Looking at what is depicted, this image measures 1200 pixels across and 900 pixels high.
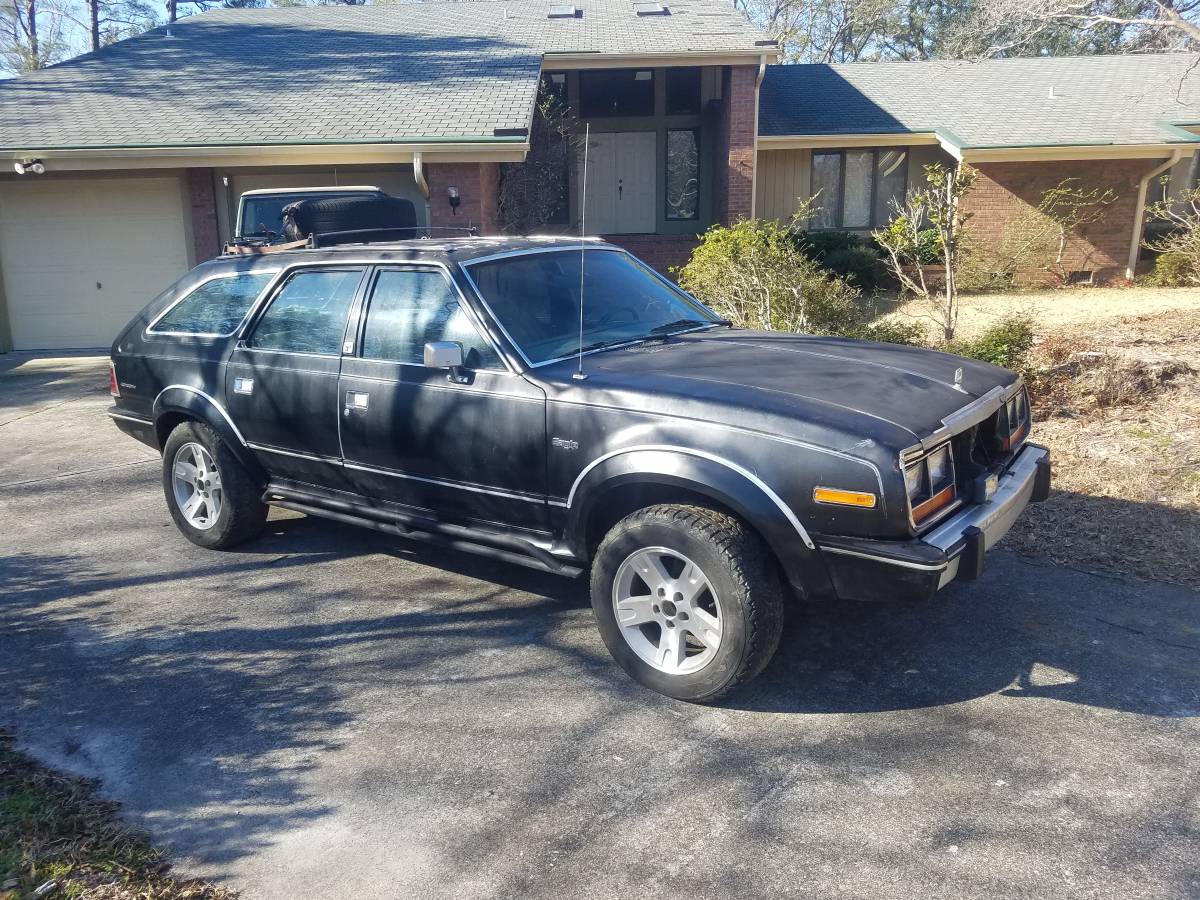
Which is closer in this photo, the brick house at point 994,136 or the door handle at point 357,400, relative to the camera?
the door handle at point 357,400

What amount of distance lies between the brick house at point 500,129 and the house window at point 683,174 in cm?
5

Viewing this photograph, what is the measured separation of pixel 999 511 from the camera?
3971 millimetres

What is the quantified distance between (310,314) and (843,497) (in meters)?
3.13

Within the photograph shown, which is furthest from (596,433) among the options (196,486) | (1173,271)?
(1173,271)

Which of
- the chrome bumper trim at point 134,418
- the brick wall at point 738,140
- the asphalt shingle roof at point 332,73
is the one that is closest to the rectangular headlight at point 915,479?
the chrome bumper trim at point 134,418

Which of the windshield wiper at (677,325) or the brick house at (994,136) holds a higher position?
the brick house at (994,136)

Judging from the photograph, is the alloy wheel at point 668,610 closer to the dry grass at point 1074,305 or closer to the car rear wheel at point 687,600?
the car rear wheel at point 687,600

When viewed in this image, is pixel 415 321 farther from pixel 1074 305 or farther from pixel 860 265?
pixel 1074 305

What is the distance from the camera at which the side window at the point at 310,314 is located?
511cm

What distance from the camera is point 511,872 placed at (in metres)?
2.99

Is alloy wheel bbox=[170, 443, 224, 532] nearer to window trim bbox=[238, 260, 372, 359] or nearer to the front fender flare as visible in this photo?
window trim bbox=[238, 260, 372, 359]

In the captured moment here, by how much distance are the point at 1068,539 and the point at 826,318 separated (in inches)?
158

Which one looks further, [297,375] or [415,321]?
[297,375]

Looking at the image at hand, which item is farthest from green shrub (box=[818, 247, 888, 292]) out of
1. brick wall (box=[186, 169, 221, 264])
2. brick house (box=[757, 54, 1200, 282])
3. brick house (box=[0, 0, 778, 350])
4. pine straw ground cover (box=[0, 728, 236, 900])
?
pine straw ground cover (box=[0, 728, 236, 900])
